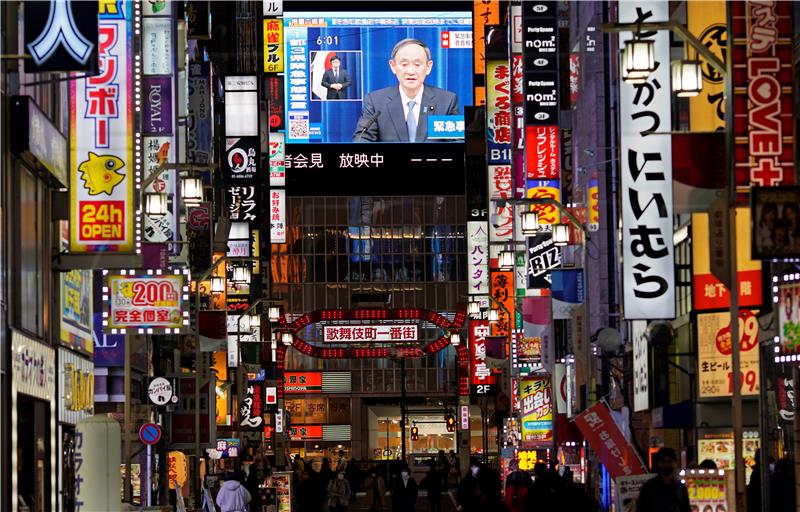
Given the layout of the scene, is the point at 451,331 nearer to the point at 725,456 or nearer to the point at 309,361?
the point at 309,361

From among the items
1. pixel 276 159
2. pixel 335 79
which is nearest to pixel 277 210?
pixel 276 159

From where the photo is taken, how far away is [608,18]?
135ft

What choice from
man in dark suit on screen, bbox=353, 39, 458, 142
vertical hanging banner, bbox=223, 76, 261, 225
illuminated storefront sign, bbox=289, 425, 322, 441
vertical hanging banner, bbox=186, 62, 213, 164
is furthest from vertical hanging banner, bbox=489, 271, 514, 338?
man in dark suit on screen, bbox=353, 39, 458, 142

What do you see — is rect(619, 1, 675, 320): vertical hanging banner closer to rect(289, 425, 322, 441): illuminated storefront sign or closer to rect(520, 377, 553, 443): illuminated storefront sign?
rect(520, 377, 553, 443): illuminated storefront sign

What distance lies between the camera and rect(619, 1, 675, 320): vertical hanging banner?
86.6ft

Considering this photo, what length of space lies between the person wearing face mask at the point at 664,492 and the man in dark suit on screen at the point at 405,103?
10462 centimetres

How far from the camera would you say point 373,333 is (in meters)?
89.1

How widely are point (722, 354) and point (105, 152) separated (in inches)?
501

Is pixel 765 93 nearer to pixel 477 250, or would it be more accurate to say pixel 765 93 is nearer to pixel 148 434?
pixel 148 434

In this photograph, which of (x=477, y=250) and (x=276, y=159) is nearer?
(x=477, y=250)

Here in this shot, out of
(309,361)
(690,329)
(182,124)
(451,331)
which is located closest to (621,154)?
(690,329)

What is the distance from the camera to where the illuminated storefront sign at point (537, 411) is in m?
46.7

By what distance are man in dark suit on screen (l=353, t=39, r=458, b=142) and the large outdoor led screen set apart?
3.1 inches

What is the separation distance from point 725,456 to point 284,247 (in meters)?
84.4
